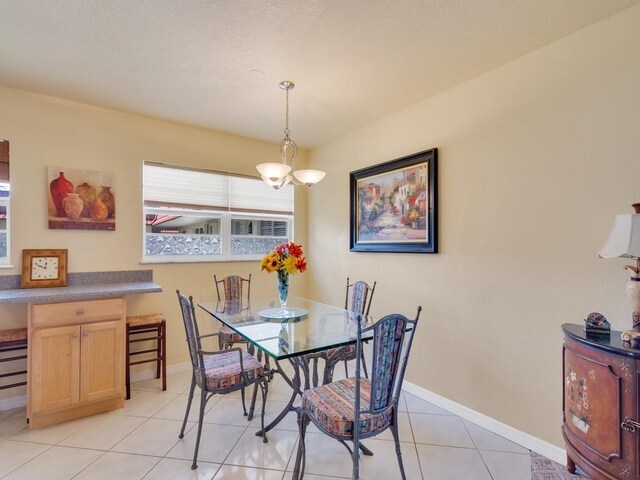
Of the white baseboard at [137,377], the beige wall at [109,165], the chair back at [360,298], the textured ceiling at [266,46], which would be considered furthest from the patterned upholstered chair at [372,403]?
the beige wall at [109,165]

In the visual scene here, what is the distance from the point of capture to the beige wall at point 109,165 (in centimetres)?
267

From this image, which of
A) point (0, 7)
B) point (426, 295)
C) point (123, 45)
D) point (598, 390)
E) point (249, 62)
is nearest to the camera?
point (598, 390)

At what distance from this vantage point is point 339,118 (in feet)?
10.6

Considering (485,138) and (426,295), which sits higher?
(485,138)

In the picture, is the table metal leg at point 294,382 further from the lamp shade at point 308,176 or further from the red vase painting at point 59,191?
the red vase painting at point 59,191

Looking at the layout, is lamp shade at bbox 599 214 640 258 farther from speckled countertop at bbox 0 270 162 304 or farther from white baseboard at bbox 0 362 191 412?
white baseboard at bbox 0 362 191 412

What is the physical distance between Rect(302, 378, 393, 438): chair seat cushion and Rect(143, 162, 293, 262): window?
7.36 ft

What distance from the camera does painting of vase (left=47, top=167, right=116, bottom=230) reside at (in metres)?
2.80

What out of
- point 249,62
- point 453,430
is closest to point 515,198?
point 453,430

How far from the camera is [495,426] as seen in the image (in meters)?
2.25

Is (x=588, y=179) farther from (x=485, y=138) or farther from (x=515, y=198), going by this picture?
(x=485, y=138)

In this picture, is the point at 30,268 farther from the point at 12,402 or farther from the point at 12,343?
the point at 12,402

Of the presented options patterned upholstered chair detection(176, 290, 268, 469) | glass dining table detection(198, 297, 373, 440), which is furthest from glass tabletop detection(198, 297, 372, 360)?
patterned upholstered chair detection(176, 290, 268, 469)

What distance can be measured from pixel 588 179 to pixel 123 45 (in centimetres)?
300
